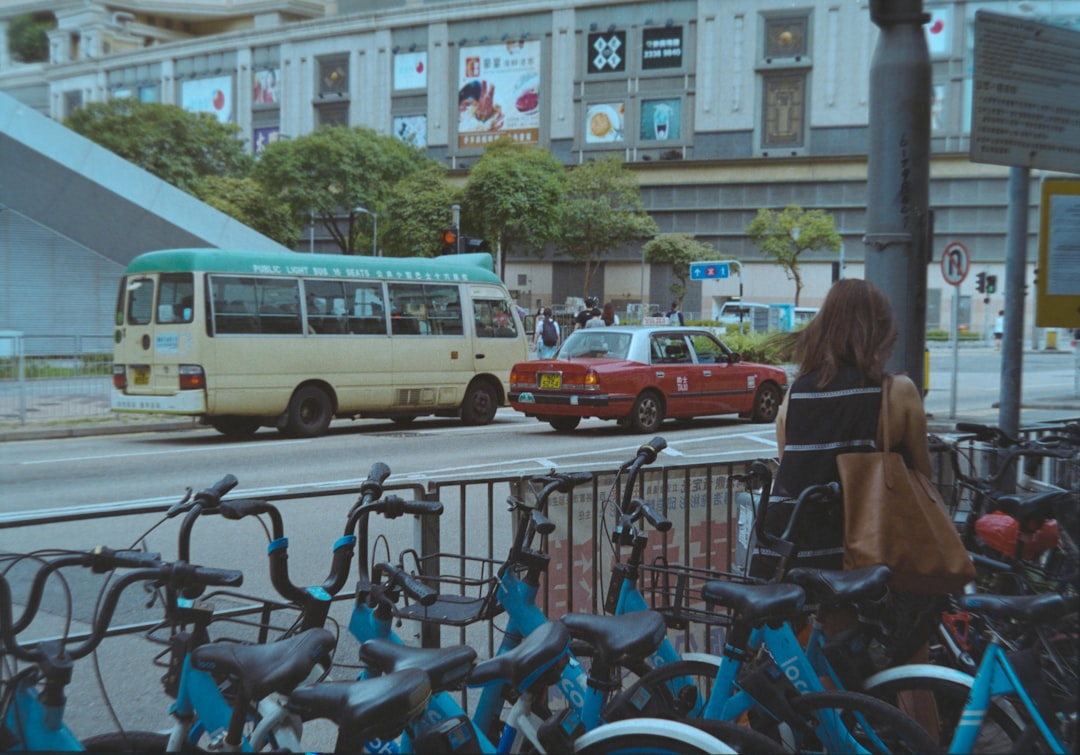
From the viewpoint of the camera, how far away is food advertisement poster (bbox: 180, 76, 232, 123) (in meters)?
76.6

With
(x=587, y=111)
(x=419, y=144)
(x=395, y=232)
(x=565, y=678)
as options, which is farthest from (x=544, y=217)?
(x=565, y=678)

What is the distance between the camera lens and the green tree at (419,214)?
52.7 m

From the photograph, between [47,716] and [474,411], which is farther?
[474,411]

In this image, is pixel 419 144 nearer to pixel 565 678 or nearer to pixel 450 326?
pixel 450 326

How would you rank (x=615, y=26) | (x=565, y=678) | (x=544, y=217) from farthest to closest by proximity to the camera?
1. (x=615, y=26)
2. (x=544, y=217)
3. (x=565, y=678)

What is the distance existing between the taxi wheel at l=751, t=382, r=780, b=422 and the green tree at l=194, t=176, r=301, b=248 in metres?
39.7

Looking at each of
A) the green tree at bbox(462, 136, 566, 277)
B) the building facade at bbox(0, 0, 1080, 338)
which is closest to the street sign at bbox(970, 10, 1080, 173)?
the building facade at bbox(0, 0, 1080, 338)

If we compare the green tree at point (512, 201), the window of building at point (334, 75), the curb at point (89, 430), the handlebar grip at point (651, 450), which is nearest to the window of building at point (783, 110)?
the green tree at point (512, 201)

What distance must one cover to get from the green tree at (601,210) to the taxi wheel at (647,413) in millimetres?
39107

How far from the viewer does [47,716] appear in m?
2.29

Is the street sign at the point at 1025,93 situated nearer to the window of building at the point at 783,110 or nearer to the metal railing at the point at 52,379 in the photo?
the metal railing at the point at 52,379

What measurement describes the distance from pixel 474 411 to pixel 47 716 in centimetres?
1629

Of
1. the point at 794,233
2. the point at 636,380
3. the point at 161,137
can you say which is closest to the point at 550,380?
the point at 636,380

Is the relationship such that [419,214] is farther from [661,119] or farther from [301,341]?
[301,341]
